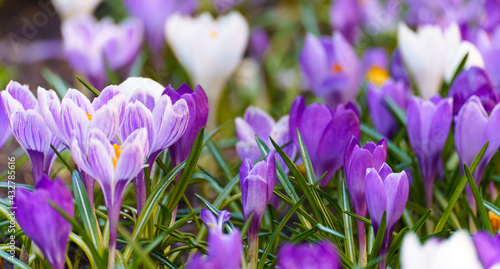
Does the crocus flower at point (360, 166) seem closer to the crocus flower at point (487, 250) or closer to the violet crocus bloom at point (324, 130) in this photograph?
the violet crocus bloom at point (324, 130)

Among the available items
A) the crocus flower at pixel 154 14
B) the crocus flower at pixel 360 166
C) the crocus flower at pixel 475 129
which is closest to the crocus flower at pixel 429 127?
the crocus flower at pixel 475 129

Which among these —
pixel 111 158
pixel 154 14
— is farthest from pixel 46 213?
pixel 154 14

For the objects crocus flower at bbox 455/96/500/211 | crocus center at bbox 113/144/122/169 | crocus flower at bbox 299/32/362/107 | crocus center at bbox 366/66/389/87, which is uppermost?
crocus center at bbox 113/144/122/169

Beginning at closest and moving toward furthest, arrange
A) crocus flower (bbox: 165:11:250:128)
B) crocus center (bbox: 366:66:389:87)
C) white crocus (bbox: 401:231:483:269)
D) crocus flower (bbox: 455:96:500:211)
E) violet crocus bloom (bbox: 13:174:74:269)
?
white crocus (bbox: 401:231:483:269) → violet crocus bloom (bbox: 13:174:74:269) → crocus flower (bbox: 455:96:500:211) → crocus flower (bbox: 165:11:250:128) → crocus center (bbox: 366:66:389:87)

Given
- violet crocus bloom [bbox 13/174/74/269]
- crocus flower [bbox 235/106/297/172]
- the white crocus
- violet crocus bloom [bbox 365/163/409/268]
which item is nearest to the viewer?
the white crocus

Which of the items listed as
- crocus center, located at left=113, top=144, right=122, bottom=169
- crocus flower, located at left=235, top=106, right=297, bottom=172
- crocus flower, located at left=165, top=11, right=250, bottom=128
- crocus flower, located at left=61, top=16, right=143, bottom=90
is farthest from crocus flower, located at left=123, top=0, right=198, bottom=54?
crocus center, located at left=113, top=144, right=122, bottom=169

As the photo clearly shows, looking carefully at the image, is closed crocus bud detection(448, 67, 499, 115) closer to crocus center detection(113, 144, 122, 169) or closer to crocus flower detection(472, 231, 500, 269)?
crocus flower detection(472, 231, 500, 269)

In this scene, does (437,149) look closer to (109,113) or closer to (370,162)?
(370,162)
